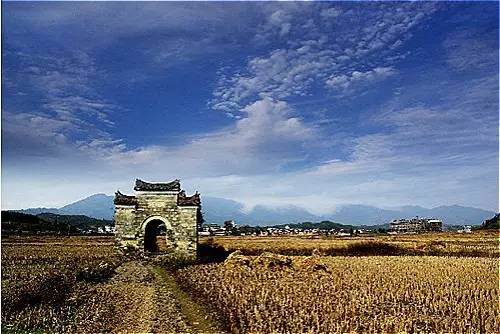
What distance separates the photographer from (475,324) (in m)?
12.5

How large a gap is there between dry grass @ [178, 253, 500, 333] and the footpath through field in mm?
542

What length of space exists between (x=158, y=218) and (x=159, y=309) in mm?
14462

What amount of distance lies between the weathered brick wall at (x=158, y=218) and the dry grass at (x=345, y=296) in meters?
2.98

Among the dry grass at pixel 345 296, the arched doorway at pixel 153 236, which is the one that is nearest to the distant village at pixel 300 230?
the arched doorway at pixel 153 236

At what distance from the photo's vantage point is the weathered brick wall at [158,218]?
1097 inches

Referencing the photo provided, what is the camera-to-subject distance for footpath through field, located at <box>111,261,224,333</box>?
1199 centimetres

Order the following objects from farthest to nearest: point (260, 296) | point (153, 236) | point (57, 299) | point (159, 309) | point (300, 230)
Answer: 1. point (300, 230)
2. point (153, 236)
3. point (260, 296)
4. point (57, 299)
5. point (159, 309)

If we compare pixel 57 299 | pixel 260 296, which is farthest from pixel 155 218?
pixel 260 296

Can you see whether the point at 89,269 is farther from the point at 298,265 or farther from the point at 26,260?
the point at 298,265

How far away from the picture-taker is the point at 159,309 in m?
14.1

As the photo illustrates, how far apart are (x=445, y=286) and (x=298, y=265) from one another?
7662 millimetres

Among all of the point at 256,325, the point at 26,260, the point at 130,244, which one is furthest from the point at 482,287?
the point at 26,260

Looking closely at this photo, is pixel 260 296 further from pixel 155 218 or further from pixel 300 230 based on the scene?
pixel 300 230

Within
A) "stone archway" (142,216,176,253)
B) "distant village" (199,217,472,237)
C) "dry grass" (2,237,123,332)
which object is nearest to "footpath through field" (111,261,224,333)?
"dry grass" (2,237,123,332)
